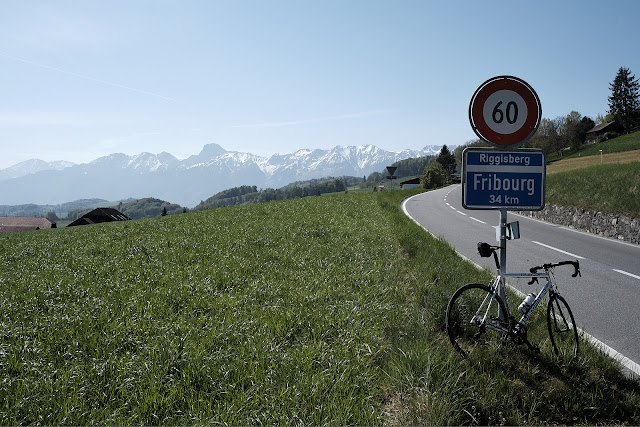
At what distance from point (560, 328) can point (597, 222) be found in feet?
43.6

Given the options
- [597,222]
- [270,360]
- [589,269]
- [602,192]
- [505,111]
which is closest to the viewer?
[270,360]

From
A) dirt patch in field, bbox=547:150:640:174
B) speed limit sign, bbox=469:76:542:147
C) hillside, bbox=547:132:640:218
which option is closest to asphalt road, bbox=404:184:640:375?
hillside, bbox=547:132:640:218

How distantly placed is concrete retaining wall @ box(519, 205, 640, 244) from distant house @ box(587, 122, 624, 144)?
295ft

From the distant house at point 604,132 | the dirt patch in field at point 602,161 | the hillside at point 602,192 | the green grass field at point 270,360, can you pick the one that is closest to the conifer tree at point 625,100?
the distant house at point 604,132

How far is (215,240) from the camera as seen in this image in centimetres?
1130

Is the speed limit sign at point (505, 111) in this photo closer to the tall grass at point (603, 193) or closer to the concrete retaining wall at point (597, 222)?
the concrete retaining wall at point (597, 222)

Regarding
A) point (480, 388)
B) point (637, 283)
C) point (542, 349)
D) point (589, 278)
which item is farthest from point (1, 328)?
point (637, 283)

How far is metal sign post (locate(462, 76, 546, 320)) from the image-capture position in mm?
4340

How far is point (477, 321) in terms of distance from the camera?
430 cm

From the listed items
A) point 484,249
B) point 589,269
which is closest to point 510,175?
point 484,249

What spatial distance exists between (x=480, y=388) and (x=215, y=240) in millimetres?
9067

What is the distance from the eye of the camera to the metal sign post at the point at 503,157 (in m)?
4.34

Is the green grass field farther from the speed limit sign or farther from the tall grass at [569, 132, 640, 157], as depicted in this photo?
the tall grass at [569, 132, 640, 157]

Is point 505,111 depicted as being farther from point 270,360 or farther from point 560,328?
point 270,360
